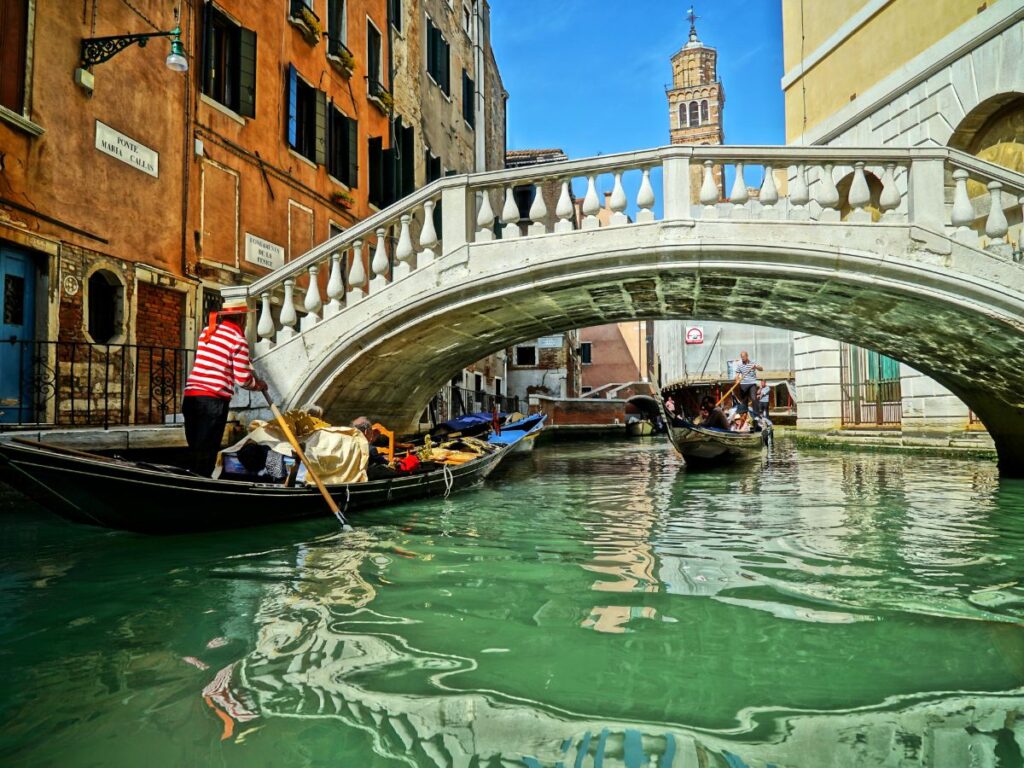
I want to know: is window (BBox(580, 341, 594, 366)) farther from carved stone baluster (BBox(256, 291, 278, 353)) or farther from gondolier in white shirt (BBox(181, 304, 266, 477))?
gondolier in white shirt (BBox(181, 304, 266, 477))

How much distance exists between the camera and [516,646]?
204cm

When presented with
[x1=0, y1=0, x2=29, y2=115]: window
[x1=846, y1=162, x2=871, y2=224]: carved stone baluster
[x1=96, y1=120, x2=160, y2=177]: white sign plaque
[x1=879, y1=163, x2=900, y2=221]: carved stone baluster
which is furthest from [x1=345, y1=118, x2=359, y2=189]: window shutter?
[x1=879, y1=163, x2=900, y2=221]: carved stone baluster

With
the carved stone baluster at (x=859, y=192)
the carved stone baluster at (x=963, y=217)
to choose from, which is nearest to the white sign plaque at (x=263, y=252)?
the carved stone baluster at (x=859, y=192)

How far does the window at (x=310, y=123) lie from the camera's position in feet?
25.7

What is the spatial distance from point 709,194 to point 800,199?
548 millimetres

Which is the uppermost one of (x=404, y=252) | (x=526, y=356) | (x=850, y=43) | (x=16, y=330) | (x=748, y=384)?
(x=850, y=43)

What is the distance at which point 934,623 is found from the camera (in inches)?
87.0

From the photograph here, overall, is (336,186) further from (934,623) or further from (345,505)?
(934,623)

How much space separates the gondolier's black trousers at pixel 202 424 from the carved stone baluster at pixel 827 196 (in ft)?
11.8

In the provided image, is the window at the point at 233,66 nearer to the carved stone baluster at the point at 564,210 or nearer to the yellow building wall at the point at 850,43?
the carved stone baluster at the point at 564,210

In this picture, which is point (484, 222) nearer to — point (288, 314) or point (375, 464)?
point (288, 314)

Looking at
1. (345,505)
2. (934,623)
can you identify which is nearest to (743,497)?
(345,505)

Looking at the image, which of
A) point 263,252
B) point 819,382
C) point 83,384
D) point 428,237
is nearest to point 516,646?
point 428,237

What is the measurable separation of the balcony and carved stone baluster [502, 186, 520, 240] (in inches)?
156
